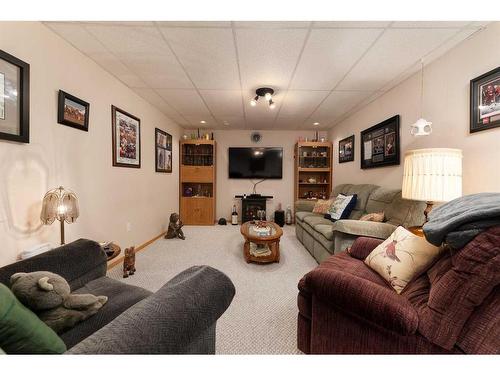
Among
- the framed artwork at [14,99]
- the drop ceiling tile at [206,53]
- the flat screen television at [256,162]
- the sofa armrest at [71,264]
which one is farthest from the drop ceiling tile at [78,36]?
the flat screen television at [256,162]

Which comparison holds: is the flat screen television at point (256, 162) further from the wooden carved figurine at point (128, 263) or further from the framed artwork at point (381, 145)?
the wooden carved figurine at point (128, 263)

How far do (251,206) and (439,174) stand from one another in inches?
149

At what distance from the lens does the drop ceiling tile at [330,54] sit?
1.73 meters

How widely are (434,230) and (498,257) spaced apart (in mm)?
218

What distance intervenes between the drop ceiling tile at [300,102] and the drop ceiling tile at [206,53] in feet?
2.87

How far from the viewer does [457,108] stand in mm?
1885

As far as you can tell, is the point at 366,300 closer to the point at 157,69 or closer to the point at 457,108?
the point at 457,108

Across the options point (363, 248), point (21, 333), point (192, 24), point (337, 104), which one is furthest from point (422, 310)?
point (337, 104)

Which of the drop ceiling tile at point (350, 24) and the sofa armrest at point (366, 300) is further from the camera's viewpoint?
the drop ceiling tile at point (350, 24)
